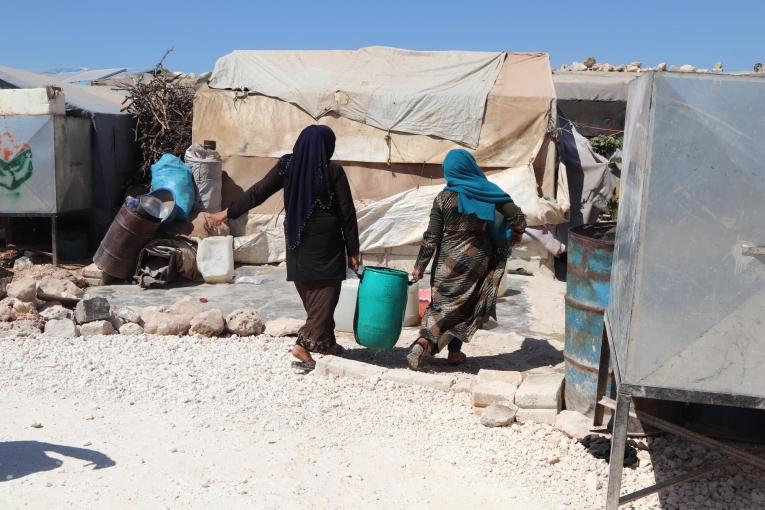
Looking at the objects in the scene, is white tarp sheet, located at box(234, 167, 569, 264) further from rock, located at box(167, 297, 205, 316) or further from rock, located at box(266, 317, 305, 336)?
rock, located at box(266, 317, 305, 336)

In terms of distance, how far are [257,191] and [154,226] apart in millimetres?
3720

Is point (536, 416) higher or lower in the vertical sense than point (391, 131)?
lower

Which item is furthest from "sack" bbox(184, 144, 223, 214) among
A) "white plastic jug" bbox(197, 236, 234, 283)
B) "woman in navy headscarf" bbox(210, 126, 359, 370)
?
"woman in navy headscarf" bbox(210, 126, 359, 370)

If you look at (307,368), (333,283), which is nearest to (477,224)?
(333,283)

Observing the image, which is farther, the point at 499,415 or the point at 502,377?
the point at 502,377

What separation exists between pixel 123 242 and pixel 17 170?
196cm

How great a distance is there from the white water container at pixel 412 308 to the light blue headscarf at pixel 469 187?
163 cm

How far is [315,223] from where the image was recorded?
530cm

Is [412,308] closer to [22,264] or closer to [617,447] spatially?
[617,447]

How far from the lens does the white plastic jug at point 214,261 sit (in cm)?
895

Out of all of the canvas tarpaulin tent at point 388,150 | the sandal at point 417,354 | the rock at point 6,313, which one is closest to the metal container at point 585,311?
the sandal at point 417,354

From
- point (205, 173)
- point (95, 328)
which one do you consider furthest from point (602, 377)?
point (205, 173)

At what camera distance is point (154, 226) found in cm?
878

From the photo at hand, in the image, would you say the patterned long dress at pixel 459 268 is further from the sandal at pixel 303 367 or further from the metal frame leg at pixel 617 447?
the metal frame leg at pixel 617 447
